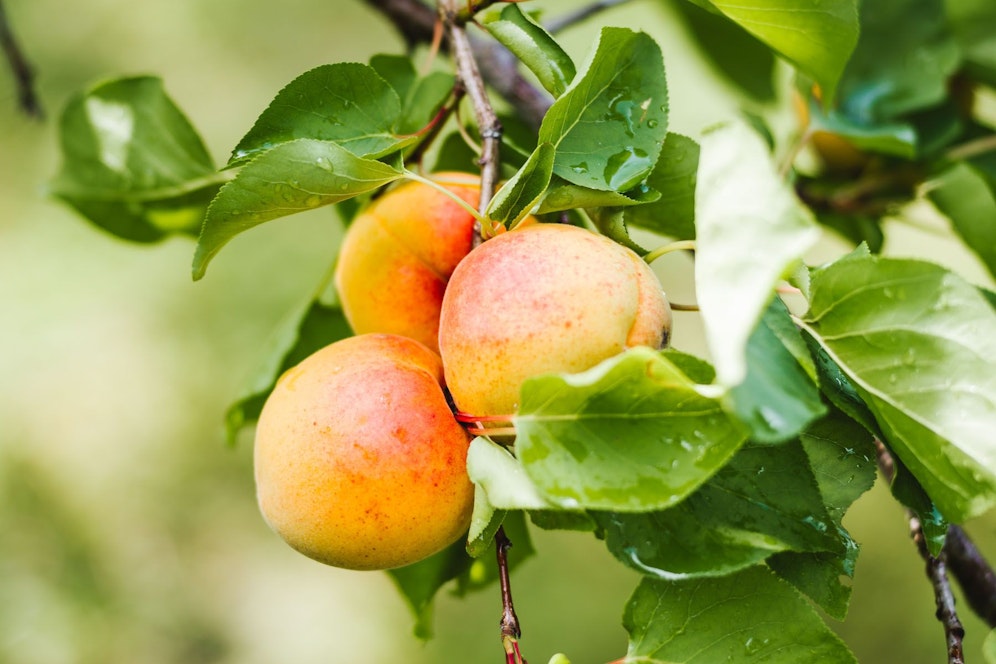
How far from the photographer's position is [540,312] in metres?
0.48

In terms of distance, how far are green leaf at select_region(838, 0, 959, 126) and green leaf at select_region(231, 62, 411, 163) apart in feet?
2.24

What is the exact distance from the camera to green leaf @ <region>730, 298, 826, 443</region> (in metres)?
0.38

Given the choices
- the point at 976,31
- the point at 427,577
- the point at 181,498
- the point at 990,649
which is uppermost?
the point at 976,31

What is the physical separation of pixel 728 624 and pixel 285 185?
39cm

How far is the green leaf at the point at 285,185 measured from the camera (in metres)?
0.53

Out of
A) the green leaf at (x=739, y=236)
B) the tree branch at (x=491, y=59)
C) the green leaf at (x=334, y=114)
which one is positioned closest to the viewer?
the green leaf at (x=739, y=236)

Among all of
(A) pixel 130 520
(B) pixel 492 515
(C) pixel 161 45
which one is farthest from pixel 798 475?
(C) pixel 161 45

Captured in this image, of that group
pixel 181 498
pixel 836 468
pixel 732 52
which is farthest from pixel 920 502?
A: pixel 181 498

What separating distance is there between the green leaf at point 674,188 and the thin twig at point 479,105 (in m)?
0.12

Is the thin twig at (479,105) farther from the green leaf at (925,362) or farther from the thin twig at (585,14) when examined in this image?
the thin twig at (585,14)

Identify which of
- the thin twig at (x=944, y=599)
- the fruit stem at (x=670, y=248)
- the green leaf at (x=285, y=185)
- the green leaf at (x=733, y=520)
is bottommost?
the thin twig at (x=944, y=599)

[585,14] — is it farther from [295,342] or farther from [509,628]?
[509,628]

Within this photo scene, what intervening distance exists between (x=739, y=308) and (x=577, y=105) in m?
0.24

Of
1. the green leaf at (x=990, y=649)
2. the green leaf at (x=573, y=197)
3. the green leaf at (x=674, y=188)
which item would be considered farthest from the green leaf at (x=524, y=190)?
the green leaf at (x=990, y=649)
